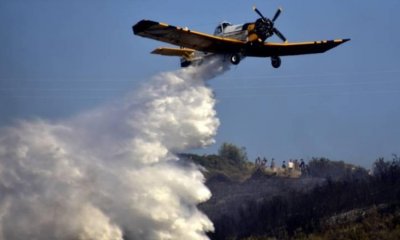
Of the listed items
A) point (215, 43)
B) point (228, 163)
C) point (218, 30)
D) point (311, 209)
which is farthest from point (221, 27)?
point (228, 163)

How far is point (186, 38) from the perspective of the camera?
4081 cm

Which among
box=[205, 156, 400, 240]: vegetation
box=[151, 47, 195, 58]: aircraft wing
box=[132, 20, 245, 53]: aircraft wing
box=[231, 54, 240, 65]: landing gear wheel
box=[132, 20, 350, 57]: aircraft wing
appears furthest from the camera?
box=[205, 156, 400, 240]: vegetation

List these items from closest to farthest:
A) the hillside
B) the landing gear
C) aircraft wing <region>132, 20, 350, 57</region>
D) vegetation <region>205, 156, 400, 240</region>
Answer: aircraft wing <region>132, 20, 350, 57</region>
the landing gear
vegetation <region>205, 156, 400, 240</region>
the hillside

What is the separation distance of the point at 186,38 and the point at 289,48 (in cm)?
680

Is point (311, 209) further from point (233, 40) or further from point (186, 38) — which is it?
point (186, 38)

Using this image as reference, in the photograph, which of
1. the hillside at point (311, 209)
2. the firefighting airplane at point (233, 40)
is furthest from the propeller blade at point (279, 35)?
the hillside at point (311, 209)

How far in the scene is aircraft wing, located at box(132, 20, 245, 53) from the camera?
38281 mm

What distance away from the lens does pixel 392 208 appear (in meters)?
48.3

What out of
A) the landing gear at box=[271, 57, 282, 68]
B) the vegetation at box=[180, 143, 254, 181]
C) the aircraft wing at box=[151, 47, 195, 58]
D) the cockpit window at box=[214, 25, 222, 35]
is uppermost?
the vegetation at box=[180, 143, 254, 181]

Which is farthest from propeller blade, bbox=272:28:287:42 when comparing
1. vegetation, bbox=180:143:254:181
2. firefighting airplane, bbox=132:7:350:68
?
vegetation, bbox=180:143:254:181

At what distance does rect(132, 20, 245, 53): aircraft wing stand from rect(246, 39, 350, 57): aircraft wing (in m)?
1.12

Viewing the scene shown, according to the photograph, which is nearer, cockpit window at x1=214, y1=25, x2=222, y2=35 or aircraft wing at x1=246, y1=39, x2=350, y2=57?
aircraft wing at x1=246, y1=39, x2=350, y2=57

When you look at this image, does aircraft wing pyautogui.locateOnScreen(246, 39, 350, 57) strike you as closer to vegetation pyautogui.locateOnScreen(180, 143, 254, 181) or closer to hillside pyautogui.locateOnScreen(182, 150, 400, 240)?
hillside pyautogui.locateOnScreen(182, 150, 400, 240)

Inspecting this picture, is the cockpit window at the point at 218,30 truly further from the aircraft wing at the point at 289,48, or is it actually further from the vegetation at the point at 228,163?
Answer: the vegetation at the point at 228,163
